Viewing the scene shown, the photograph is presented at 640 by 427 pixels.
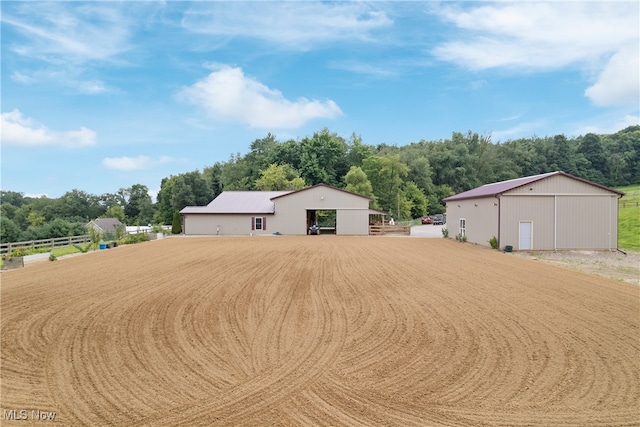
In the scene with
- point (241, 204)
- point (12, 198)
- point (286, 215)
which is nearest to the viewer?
point (286, 215)

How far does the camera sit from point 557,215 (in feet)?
67.5

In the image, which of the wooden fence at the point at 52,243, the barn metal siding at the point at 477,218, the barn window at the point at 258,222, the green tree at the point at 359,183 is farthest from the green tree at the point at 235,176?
the barn metal siding at the point at 477,218

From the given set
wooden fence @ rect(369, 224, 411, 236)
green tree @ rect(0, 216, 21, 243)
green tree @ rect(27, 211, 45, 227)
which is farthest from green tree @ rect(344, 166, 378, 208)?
green tree @ rect(27, 211, 45, 227)

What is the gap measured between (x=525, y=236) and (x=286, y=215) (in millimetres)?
19076

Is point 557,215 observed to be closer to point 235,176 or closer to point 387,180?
point 387,180

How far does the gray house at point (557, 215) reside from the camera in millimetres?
20453

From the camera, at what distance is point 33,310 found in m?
8.56

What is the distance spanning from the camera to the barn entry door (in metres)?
20.6

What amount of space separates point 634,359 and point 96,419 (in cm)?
730

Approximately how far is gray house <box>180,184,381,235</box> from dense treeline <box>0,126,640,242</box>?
15598 mm

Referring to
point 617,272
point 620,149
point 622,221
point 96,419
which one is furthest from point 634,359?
point 620,149

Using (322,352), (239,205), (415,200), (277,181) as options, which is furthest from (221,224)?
(415,200)

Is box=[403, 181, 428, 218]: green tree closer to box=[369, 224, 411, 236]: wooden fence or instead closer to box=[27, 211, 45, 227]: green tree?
box=[369, 224, 411, 236]: wooden fence

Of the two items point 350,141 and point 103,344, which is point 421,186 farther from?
point 103,344
